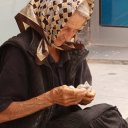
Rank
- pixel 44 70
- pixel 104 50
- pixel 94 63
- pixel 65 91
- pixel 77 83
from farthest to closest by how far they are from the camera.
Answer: pixel 104 50, pixel 94 63, pixel 77 83, pixel 44 70, pixel 65 91

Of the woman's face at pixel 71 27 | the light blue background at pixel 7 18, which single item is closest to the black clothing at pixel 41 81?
the woman's face at pixel 71 27

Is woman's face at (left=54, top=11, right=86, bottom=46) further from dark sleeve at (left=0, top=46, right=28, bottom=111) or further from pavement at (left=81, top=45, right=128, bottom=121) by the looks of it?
pavement at (left=81, top=45, right=128, bottom=121)

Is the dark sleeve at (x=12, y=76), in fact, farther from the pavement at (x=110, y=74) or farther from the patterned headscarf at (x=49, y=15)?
the pavement at (x=110, y=74)

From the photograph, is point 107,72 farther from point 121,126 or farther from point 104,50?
point 121,126

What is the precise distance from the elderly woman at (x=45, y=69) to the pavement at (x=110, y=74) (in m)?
1.03

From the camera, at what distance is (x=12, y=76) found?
211cm

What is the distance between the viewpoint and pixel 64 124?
2303 millimetres

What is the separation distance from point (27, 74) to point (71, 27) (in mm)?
331

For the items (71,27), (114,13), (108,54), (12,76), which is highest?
(71,27)

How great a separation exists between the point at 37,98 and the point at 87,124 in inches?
13.1

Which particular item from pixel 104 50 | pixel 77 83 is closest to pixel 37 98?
pixel 77 83

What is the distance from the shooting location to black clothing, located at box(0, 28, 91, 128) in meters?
2.12

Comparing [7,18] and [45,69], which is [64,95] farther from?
[7,18]

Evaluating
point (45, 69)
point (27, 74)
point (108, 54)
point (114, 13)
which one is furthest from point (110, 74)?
point (27, 74)
